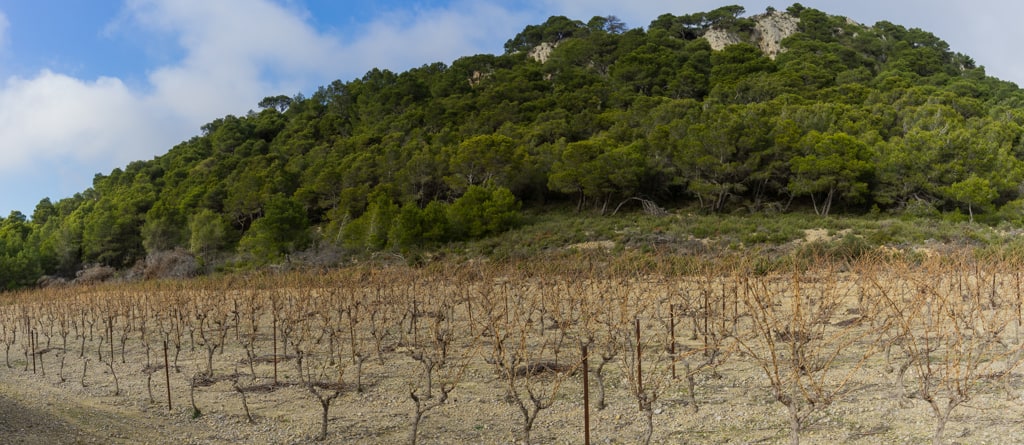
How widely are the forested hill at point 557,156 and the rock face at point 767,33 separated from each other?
25.1ft

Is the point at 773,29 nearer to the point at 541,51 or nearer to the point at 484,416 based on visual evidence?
the point at 541,51

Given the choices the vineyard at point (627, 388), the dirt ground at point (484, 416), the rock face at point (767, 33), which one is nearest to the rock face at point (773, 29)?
the rock face at point (767, 33)

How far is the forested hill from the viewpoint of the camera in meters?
28.2

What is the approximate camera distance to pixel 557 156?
3481 cm

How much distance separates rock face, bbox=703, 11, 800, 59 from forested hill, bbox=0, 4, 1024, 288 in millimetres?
7642

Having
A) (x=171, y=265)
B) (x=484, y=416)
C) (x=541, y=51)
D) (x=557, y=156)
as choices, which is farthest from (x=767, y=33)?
(x=484, y=416)

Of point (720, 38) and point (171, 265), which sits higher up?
point (720, 38)

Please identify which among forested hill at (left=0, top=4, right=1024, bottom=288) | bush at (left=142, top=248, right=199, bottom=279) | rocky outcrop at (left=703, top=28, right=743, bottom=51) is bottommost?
bush at (left=142, top=248, right=199, bottom=279)

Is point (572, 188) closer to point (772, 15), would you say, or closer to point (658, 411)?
point (658, 411)

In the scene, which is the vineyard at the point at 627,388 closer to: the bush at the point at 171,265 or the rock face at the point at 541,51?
the bush at the point at 171,265

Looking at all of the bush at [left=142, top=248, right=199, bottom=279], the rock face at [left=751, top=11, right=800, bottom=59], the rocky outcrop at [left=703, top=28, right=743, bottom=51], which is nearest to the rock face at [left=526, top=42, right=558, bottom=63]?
the rocky outcrop at [left=703, top=28, right=743, bottom=51]

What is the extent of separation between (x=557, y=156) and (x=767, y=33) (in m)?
51.0

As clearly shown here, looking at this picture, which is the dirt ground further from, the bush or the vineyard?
the bush

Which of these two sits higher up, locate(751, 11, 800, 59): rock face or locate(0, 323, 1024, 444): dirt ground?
locate(751, 11, 800, 59): rock face
